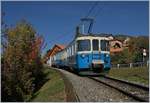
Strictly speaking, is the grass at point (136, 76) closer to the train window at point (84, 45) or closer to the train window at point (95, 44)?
the train window at point (95, 44)

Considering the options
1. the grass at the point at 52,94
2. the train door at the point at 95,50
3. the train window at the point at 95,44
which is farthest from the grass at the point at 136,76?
the grass at the point at 52,94

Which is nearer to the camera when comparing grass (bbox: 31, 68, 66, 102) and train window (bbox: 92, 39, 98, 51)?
grass (bbox: 31, 68, 66, 102)

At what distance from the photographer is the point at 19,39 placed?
32.9m

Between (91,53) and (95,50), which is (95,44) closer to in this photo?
(95,50)

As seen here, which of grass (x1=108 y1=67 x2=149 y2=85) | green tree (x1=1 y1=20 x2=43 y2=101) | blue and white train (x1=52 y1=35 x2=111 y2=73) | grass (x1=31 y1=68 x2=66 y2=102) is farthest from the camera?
blue and white train (x1=52 y1=35 x2=111 y2=73)

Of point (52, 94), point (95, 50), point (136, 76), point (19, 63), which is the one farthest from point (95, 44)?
point (52, 94)

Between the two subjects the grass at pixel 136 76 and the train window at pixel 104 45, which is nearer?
the grass at pixel 136 76

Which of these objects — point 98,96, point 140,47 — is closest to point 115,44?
point 140,47

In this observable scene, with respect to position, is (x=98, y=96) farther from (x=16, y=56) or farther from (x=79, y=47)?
(x=16, y=56)

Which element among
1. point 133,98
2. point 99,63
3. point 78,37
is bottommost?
point 133,98

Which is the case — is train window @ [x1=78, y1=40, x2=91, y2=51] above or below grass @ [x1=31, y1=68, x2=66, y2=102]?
above

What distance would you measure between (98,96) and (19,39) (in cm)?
2137

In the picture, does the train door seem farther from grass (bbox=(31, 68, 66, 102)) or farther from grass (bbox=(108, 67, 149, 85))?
grass (bbox=(31, 68, 66, 102))

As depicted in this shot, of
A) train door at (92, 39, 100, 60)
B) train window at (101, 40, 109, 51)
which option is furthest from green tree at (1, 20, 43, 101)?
train window at (101, 40, 109, 51)
